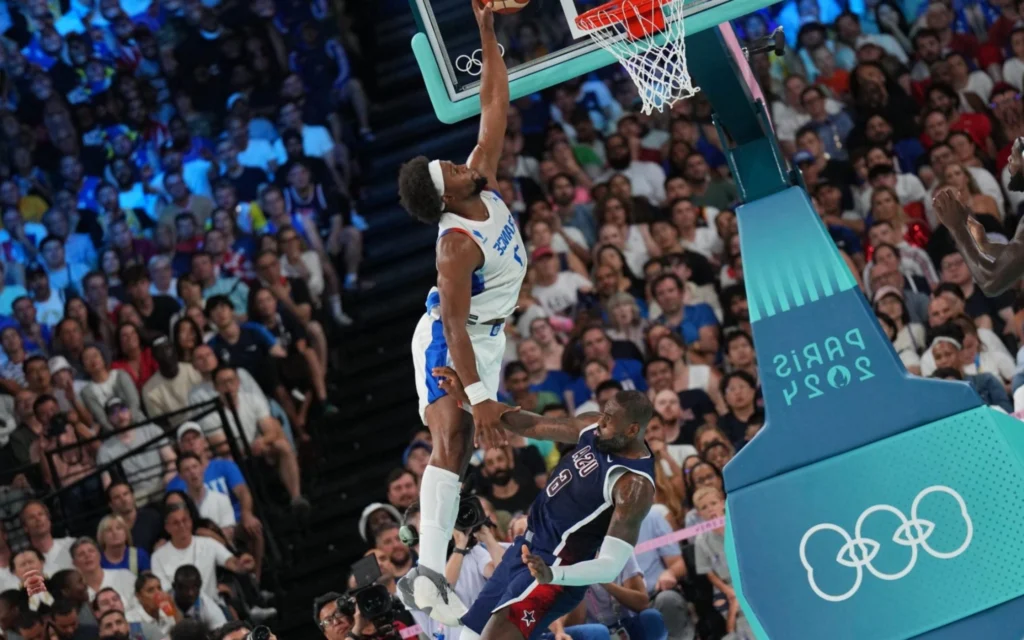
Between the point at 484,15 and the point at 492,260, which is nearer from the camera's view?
the point at 492,260

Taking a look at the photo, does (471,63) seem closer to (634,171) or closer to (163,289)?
(634,171)

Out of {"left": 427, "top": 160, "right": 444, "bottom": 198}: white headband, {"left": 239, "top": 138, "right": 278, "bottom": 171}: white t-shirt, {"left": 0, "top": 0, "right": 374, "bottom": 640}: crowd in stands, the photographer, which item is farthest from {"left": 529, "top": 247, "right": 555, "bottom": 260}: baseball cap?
{"left": 427, "top": 160, "right": 444, "bottom": 198}: white headband

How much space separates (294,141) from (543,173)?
8.46 ft

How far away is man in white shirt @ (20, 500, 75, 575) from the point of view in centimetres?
905

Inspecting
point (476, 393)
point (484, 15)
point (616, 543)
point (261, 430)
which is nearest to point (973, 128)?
point (484, 15)

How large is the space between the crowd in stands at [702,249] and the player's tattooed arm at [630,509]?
986 millimetres

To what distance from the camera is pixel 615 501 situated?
6047 mm

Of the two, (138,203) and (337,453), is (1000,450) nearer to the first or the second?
(337,453)

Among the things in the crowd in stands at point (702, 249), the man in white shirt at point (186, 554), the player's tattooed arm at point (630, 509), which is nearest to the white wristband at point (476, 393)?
the player's tattooed arm at point (630, 509)

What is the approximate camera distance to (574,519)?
620cm

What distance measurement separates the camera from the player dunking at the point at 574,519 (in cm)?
597

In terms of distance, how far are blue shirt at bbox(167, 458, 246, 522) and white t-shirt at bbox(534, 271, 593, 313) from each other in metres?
2.51

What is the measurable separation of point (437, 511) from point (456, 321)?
0.82 metres

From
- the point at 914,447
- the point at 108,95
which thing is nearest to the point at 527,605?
the point at 914,447
